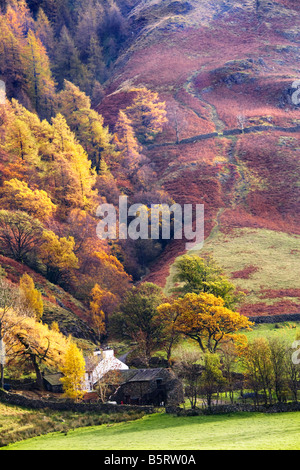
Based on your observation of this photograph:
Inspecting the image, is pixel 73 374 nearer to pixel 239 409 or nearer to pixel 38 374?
pixel 38 374

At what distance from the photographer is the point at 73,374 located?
44875 millimetres

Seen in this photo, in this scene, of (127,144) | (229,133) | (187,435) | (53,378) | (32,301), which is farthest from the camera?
(229,133)

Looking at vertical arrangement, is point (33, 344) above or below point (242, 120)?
below

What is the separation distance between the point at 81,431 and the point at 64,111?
88.4 m

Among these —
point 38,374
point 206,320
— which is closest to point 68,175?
point 206,320

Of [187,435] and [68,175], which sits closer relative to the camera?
[187,435]

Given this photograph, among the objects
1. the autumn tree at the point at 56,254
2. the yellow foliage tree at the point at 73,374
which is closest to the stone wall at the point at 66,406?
the yellow foliage tree at the point at 73,374

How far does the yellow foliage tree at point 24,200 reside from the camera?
77688mm

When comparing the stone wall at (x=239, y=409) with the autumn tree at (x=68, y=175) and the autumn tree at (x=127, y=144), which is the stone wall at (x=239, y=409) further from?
the autumn tree at (x=127, y=144)

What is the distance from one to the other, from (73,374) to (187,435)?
1721cm

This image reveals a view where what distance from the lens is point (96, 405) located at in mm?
41000

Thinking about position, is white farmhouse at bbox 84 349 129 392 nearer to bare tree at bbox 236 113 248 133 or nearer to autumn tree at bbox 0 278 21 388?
autumn tree at bbox 0 278 21 388

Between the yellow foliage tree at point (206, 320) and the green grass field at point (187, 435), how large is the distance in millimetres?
15089

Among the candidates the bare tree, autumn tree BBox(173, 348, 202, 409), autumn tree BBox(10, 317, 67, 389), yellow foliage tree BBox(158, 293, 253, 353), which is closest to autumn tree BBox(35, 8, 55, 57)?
the bare tree
